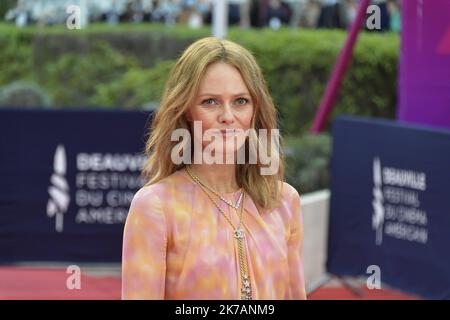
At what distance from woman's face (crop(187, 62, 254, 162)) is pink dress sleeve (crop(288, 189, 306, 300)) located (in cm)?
25

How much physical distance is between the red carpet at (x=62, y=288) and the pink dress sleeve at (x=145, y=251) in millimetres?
5024

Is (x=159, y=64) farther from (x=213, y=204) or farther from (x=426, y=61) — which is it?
(x=213, y=204)

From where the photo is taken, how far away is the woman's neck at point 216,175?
7.96ft

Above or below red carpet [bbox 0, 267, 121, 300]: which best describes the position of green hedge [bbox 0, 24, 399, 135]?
above

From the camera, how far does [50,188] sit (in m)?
7.88

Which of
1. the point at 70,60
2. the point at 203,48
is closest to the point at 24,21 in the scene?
the point at 70,60

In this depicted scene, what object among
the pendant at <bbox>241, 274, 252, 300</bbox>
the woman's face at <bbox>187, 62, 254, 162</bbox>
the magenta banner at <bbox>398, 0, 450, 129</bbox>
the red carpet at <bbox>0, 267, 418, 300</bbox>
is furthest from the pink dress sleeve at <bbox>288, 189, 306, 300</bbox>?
the red carpet at <bbox>0, 267, 418, 300</bbox>

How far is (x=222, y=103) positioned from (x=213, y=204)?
24cm

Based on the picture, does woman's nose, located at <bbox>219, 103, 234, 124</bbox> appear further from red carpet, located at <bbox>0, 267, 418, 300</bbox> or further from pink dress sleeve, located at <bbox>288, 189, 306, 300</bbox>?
red carpet, located at <bbox>0, 267, 418, 300</bbox>

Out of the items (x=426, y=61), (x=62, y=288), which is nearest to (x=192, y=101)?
(x=426, y=61)

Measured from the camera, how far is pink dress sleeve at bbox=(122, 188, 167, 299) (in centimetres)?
223

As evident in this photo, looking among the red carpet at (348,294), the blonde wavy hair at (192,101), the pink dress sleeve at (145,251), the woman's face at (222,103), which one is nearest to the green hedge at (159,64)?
the red carpet at (348,294)
